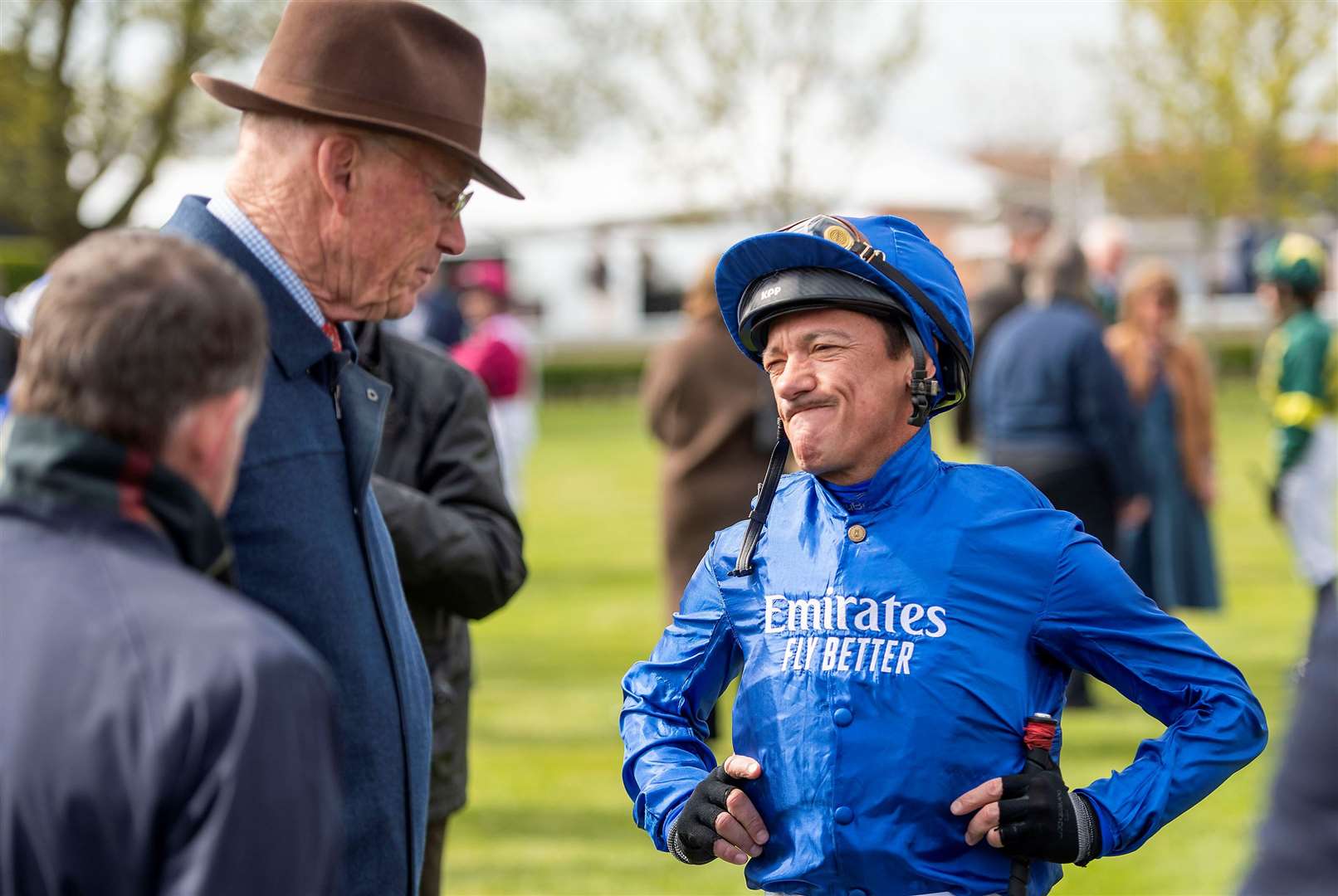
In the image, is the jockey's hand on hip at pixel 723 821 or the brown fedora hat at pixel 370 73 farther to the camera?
the brown fedora hat at pixel 370 73

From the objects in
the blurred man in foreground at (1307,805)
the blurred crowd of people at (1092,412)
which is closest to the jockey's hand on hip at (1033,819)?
the blurred man in foreground at (1307,805)

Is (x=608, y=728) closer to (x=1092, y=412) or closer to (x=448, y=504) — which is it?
(x=1092, y=412)

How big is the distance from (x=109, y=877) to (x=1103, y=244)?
32.9 ft

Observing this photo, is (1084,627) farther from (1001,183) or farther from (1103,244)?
(1001,183)

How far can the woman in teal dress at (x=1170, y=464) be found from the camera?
32.9 feet

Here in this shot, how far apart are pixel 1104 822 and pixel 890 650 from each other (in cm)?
43

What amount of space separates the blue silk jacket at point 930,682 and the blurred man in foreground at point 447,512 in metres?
1.08

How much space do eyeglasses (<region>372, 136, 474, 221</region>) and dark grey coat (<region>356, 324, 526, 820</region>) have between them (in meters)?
0.76

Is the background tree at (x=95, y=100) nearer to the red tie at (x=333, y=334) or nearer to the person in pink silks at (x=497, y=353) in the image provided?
the person in pink silks at (x=497, y=353)

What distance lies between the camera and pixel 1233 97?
34812 millimetres

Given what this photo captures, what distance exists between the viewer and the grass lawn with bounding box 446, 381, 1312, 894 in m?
6.07

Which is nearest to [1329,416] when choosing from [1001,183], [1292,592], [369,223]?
[1292,592]

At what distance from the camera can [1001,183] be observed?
36250mm

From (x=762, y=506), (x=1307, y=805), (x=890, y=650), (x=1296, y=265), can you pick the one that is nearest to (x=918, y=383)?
(x=762, y=506)
